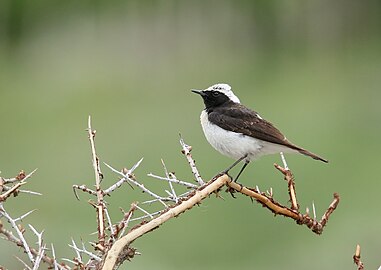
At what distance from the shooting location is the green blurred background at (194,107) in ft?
35.4

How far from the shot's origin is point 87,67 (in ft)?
63.8

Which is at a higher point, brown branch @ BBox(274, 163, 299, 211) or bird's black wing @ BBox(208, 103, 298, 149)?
brown branch @ BBox(274, 163, 299, 211)

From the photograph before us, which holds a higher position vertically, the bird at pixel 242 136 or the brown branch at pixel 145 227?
the brown branch at pixel 145 227

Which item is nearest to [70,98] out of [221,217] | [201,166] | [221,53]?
[221,53]

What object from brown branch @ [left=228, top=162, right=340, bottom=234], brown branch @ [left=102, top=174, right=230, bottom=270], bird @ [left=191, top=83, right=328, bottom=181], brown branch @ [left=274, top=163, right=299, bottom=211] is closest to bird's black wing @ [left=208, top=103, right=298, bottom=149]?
bird @ [left=191, top=83, right=328, bottom=181]

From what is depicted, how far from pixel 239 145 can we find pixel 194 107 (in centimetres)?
1007

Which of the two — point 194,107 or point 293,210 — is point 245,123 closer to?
point 293,210

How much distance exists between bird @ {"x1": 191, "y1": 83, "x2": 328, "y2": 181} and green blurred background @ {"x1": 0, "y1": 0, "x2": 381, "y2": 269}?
315 centimetres

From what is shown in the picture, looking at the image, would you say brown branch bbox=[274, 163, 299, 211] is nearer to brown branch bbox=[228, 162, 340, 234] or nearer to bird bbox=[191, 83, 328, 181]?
brown branch bbox=[228, 162, 340, 234]

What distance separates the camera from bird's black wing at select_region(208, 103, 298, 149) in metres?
5.69

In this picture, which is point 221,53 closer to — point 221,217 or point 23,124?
point 23,124

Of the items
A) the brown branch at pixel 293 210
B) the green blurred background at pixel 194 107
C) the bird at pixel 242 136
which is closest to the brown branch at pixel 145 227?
the brown branch at pixel 293 210

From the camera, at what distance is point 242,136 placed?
5.78m

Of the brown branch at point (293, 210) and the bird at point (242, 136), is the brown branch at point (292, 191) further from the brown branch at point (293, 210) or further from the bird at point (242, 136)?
the bird at point (242, 136)
